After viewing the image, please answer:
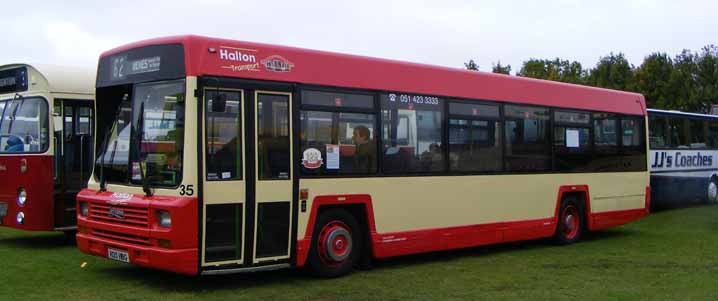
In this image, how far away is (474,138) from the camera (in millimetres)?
12328

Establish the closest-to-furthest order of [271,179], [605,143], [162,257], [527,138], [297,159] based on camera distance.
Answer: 1. [162,257]
2. [271,179]
3. [297,159]
4. [527,138]
5. [605,143]

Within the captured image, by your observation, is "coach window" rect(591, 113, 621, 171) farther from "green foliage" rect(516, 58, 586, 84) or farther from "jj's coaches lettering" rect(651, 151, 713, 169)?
"green foliage" rect(516, 58, 586, 84)

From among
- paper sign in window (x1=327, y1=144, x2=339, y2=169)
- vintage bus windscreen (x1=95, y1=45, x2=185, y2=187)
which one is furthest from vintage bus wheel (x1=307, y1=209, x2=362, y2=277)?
vintage bus windscreen (x1=95, y1=45, x2=185, y2=187)

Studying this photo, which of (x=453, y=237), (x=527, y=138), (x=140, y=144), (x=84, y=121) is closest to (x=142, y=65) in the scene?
(x=140, y=144)

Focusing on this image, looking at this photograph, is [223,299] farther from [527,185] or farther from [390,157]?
[527,185]

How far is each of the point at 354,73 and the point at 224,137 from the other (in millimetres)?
2307

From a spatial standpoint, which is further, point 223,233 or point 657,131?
point 657,131

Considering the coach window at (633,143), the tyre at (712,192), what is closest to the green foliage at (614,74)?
the tyre at (712,192)

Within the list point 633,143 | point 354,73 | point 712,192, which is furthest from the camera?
point 712,192

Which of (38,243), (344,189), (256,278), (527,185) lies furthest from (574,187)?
(38,243)

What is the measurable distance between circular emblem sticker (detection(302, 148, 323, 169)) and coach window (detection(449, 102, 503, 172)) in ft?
8.63

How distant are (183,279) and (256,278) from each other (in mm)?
919

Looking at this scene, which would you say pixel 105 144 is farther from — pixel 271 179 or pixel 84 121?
pixel 84 121

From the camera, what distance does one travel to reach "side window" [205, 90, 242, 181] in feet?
29.4
